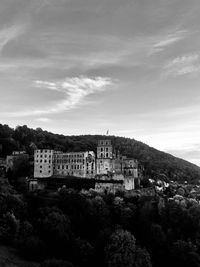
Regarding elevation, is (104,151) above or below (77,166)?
above

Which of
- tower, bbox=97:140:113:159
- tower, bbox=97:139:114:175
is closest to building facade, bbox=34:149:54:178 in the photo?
tower, bbox=97:139:114:175

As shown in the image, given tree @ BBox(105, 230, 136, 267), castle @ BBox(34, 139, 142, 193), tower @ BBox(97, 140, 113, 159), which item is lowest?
tree @ BBox(105, 230, 136, 267)

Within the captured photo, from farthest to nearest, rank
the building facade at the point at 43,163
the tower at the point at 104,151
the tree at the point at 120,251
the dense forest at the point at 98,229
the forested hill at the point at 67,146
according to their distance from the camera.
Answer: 1. the forested hill at the point at 67,146
2. the tower at the point at 104,151
3. the building facade at the point at 43,163
4. the dense forest at the point at 98,229
5. the tree at the point at 120,251

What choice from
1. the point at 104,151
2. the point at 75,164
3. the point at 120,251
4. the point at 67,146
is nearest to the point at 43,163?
the point at 75,164

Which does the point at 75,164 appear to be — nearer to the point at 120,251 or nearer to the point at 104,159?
the point at 104,159

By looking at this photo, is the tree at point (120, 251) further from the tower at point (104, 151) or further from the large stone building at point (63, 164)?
the tower at point (104, 151)

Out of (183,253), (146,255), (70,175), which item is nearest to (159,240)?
(183,253)

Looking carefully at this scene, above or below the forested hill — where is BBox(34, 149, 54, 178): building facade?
below

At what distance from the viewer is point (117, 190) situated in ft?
304

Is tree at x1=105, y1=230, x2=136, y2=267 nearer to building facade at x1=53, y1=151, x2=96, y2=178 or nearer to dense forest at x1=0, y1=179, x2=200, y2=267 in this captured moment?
dense forest at x1=0, y1=179, x2=200, y2=267

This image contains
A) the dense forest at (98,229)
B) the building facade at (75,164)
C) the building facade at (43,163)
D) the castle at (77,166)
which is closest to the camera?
the dense forest at (98,229)

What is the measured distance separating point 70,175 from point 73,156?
4610 mm

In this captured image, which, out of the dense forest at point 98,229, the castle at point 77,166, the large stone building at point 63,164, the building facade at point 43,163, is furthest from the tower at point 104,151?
the dense forest at point 98,229

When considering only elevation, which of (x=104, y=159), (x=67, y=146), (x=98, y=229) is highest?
(x=67, y=146)
